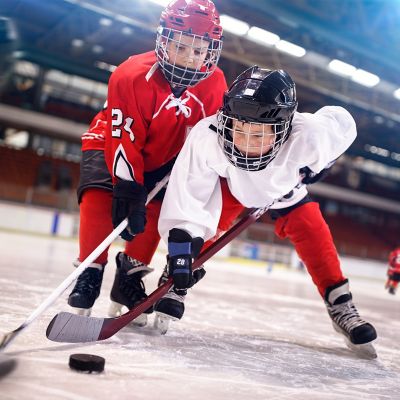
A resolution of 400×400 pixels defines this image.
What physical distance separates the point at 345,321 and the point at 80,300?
2.78ft

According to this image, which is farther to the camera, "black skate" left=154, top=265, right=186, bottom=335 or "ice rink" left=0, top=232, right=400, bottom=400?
"black skate" left=154, top=265, right=186, bottom=335

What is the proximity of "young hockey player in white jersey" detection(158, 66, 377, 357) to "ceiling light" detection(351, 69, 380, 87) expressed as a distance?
8452mm

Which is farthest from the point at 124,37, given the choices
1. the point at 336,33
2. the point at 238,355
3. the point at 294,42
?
the point at 238,355

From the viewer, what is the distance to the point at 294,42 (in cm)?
803

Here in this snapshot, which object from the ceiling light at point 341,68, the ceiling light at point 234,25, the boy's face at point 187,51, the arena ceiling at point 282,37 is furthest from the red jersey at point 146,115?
the ceiling light at point 341,68

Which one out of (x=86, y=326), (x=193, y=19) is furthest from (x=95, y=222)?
(x=193, y=19)

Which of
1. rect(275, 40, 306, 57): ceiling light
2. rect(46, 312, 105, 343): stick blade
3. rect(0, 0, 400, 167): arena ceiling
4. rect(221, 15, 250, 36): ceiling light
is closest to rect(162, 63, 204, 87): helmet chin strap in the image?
rect(46, 312, 105, 343): stick blade

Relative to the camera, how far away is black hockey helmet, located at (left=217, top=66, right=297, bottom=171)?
1323 mm

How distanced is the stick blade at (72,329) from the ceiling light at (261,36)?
7.60m

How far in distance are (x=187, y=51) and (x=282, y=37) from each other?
22.2 ft

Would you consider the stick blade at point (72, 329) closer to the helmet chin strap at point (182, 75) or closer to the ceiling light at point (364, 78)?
the helmet chin strap at point (182, 75)

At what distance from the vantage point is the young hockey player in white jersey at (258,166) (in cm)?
135

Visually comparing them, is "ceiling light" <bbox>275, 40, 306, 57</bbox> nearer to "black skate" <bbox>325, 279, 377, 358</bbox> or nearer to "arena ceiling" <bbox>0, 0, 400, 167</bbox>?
"arena ceiling" <bbox>0, 0, 400, 167</bbox>

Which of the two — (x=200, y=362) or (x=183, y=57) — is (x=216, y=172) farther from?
(x=200, y=362)
